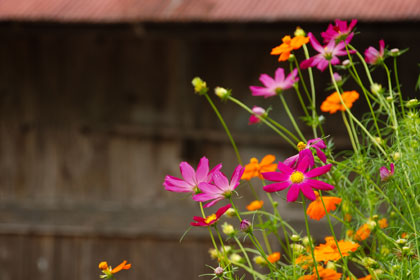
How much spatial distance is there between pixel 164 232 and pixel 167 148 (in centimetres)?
58

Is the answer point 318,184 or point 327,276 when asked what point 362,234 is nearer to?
point 327,276

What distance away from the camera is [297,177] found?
0.85 metres

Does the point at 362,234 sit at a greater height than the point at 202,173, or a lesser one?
lesser

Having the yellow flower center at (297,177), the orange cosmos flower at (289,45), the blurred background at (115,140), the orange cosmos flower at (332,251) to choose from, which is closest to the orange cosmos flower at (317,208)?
the orange cosmos flower at (332,251)

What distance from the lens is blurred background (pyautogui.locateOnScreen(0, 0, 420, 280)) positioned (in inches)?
162

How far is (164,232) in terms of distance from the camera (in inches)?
164

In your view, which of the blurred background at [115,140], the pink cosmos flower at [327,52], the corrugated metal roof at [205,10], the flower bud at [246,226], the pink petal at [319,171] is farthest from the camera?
the blurred background at [115,140]

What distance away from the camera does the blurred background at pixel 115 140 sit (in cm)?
412

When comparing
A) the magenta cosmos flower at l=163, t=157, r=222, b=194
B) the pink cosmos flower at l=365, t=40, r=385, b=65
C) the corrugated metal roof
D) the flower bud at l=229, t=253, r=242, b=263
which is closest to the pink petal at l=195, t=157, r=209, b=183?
the magenta cosmos flower at l=163, t=157, r=222, b=194

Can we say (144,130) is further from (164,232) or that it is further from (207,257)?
(207,257)

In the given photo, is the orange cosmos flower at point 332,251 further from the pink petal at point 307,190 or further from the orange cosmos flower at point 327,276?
the pink petal at point 307,190

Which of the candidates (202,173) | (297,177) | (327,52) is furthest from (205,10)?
(297,177)

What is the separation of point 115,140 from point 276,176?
3554 mm

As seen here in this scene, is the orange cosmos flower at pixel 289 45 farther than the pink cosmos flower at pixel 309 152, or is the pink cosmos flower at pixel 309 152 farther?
the orange cosmos flower at pixel 289 45
